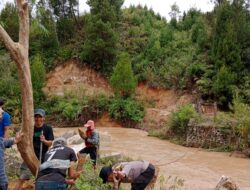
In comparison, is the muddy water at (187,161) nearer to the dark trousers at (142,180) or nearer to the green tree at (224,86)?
the dark trousers at (142,180)

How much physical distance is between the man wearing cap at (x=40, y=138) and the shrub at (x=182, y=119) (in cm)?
1208

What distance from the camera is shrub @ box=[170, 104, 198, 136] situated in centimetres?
1798

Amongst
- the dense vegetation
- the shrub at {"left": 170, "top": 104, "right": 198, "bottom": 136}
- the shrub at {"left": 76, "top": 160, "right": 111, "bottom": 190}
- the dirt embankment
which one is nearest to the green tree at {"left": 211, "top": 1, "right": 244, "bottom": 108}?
the dense vegetation

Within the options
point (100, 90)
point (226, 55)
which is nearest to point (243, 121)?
point (226, 55)

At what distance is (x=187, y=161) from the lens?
14.1 metres

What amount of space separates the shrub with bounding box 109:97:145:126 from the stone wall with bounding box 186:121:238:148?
256 inches

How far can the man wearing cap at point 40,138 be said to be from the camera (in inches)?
250

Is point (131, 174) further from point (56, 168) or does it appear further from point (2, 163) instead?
point (2, 163)

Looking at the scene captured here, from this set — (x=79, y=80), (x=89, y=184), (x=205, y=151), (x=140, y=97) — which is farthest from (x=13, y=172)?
(x=79, y=80)

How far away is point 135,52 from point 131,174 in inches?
978

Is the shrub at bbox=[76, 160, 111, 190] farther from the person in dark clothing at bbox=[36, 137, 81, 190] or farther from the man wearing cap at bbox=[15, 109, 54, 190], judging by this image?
the person in dark clothing at bbox=[36, 137, 81, 190]

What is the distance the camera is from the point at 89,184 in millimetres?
6406

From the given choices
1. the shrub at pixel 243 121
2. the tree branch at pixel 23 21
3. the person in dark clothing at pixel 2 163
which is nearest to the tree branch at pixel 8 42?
the tree branch at pixel 23 21

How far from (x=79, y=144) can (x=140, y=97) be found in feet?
48.8
